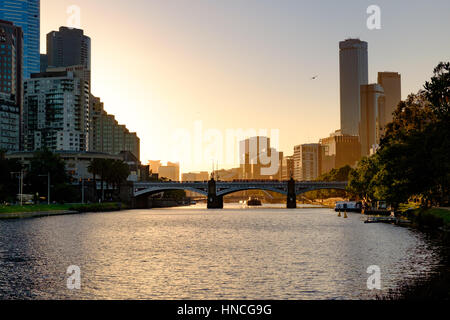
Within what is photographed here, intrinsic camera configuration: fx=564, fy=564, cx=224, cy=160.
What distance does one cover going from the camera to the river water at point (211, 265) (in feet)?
121

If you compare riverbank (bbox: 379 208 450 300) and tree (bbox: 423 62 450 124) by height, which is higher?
tree (bbox: 423 62 450 124)

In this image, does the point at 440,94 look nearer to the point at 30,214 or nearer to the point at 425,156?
the point at 425,156

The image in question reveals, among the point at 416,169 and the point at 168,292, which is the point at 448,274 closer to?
the point at 168,292

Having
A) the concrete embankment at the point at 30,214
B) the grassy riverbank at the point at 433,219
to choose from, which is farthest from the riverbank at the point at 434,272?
the concrete embankment at the point at 30,214

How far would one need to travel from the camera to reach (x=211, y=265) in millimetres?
49906

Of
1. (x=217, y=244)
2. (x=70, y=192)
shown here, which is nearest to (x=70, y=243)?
(x=217, y=244)

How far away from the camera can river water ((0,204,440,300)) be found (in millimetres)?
37000

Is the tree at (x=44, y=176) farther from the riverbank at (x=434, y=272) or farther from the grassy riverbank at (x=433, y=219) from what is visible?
the grassy riverbank at (x=433, y=219)

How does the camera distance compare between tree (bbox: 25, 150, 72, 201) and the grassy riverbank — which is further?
tree (bbox: 25, 150, 72, 201)

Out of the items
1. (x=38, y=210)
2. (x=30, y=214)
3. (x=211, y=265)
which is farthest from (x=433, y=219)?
(x=38, y=210)

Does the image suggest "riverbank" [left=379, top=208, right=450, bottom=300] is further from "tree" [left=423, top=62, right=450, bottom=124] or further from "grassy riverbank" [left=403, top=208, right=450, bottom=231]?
"tree" [left=423, top=62, right=450, bottom=124]

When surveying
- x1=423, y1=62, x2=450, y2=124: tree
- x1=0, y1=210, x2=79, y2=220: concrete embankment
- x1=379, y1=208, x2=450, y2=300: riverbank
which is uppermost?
x1=423, y1=62, x2=450, y2=124: tree

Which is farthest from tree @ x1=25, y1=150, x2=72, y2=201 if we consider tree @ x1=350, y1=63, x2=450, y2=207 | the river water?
tree @ x1=350, y1=63, x2=450, y2=207
